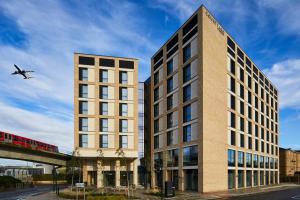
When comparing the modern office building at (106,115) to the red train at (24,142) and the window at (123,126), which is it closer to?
the window at (123,126)

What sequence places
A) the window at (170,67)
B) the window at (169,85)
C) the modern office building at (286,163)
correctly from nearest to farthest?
the window at (169,85), the window at (170,67), the modern office building at (286,163)

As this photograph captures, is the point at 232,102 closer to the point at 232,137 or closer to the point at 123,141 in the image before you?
the point at 232,137

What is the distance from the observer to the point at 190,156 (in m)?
53.2

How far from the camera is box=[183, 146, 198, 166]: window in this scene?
5139 cm

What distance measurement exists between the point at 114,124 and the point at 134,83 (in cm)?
1082

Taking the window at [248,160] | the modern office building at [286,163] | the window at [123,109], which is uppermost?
the window at [123,109]

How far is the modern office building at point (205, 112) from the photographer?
51.3 m

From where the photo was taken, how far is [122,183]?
234ft

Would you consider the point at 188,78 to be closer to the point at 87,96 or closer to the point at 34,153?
the point at 87,96

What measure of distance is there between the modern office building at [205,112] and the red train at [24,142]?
2511cm

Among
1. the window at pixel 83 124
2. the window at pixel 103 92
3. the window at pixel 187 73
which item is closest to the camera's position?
the window at pixel 187 73

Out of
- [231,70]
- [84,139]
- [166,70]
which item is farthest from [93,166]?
[231,70]

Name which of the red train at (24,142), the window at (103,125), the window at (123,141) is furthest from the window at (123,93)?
the red train at (24,142)

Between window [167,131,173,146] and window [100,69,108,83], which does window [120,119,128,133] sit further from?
window [167,131,173,146]
